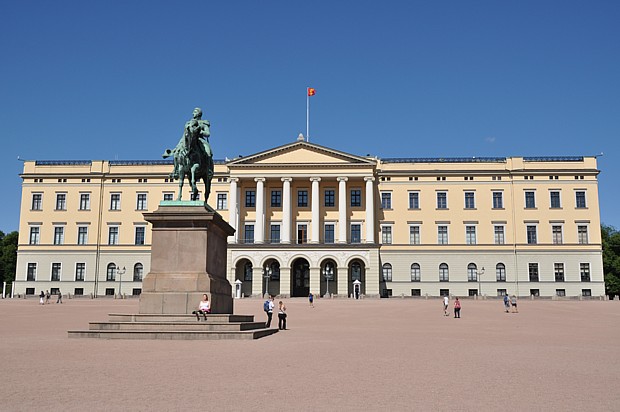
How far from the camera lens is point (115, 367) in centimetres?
1118

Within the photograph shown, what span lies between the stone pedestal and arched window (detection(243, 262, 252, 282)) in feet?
174

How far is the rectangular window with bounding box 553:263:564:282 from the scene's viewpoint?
70.2 meters

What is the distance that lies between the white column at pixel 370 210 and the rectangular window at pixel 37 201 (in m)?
37.7

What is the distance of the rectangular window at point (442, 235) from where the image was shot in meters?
72.3

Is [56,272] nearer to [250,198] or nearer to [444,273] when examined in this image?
[250,198]

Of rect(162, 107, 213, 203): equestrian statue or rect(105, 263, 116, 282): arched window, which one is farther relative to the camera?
rect(105, 263, 116, 282): arched window

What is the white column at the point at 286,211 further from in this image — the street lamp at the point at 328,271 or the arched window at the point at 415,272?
the arched window at the point at 415,272

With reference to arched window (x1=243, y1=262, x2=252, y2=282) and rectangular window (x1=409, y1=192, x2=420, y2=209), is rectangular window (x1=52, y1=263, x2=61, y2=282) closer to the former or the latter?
arched window (x1=243, y1=262, x2=252, y2=282)

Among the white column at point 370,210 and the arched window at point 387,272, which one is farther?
the arched window at point 387,272

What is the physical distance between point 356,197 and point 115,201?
92.3 ft

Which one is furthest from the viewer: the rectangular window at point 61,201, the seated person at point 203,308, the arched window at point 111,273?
the rectangular window at point 61,201

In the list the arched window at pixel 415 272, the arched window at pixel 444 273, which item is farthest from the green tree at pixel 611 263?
the arched window at pixel 415 272

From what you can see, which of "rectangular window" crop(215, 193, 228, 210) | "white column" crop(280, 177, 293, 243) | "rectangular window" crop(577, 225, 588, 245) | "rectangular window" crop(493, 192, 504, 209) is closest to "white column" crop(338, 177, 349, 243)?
"white column" crop(280, 177, 293, 243)

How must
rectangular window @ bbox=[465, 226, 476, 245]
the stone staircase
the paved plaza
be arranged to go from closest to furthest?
1. the paved plaza
2. the stone staircase
3. rectangular window @ bbox=[465, 226, 476, 245]
